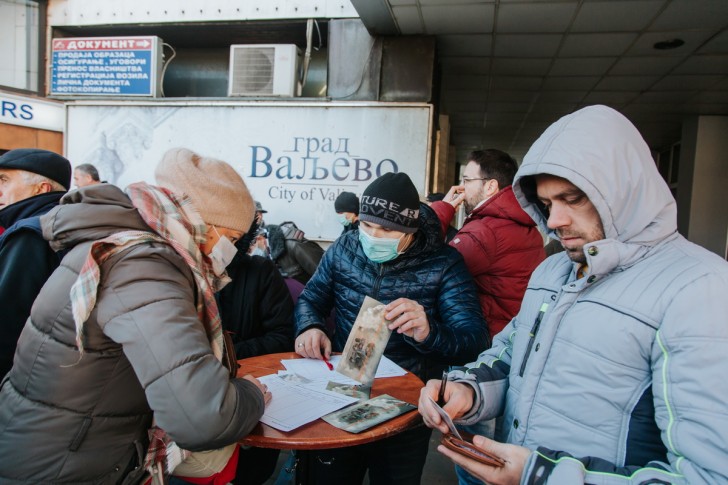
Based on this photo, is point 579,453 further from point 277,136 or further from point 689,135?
point 689,135

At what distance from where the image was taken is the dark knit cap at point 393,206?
2086mm

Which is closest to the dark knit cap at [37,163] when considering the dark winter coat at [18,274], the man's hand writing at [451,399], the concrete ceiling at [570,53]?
the dark winter coat at [18,274]

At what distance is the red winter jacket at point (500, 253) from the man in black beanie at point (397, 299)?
529 millimetres

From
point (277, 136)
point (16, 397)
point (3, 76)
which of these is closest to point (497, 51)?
point (277, 136)

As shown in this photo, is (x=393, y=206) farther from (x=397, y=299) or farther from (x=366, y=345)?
(x=366, y=345)

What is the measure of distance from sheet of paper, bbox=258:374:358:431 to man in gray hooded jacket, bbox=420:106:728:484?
38cm

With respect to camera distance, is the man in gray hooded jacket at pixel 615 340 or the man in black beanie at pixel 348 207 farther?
the man in black beanie at pixel 348 207

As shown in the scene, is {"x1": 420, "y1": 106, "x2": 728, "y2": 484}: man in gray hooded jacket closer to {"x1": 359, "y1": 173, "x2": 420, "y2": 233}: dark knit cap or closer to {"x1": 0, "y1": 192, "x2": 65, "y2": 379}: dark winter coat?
{"x1": 359, "y1": 173, "x2": 420, "y2": 233}: dark knit cap

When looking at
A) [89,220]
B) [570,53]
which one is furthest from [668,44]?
[89,220]

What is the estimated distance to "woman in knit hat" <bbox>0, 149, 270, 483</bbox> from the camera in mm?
1128

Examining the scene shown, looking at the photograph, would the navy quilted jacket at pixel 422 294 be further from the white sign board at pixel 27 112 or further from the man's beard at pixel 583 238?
the white sign board at pixel 27 112

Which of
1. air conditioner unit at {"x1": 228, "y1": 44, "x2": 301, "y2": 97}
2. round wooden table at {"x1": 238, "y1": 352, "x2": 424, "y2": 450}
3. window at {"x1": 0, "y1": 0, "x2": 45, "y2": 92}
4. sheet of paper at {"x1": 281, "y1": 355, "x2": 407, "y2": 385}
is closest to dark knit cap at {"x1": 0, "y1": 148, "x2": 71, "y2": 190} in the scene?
sheet of paper at {"x1": 281, "y1": 355, "x2": 407, "y2": 385}

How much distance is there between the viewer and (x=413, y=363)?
2117 millimetres

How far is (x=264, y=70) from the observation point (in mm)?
5703
